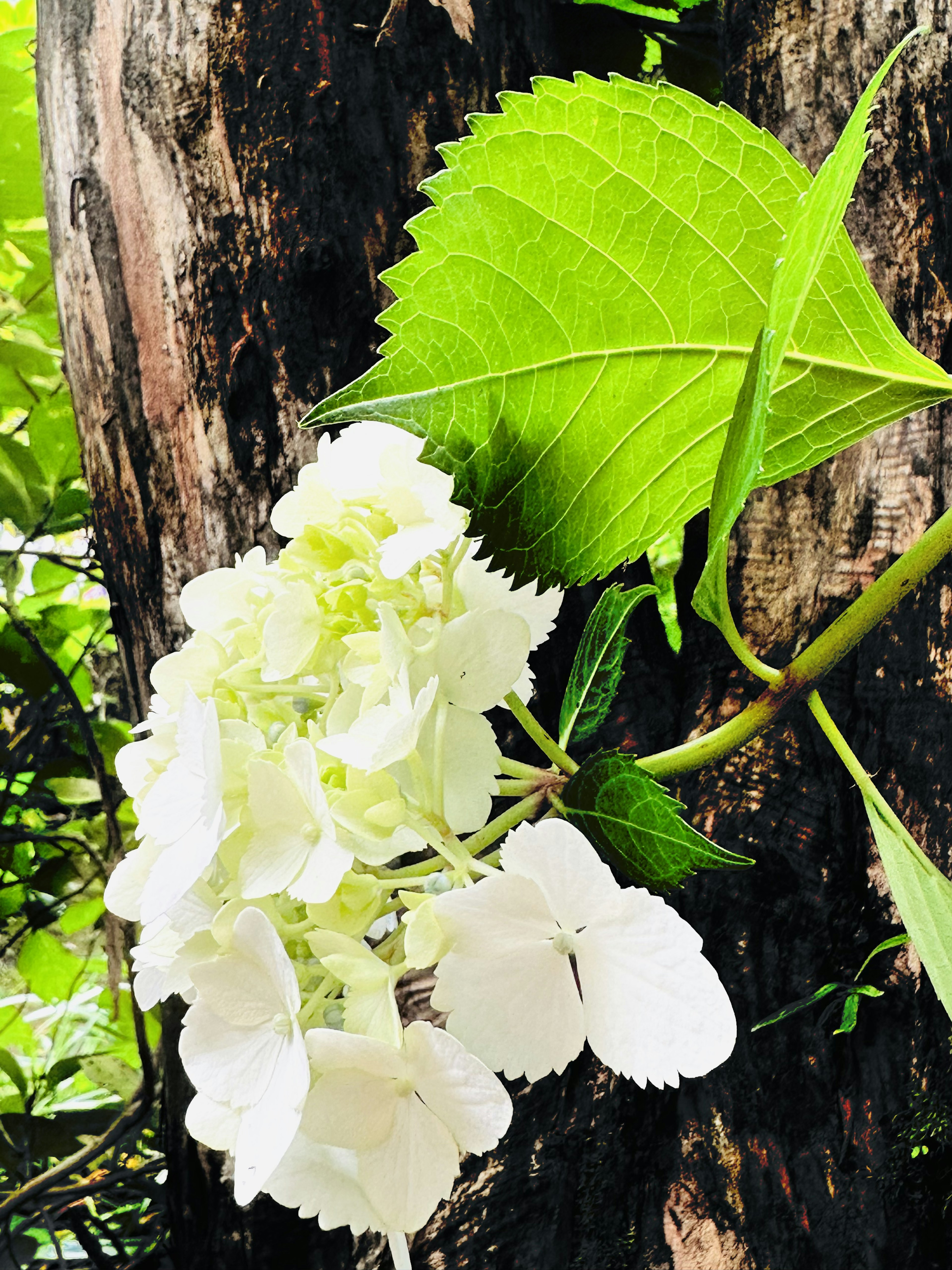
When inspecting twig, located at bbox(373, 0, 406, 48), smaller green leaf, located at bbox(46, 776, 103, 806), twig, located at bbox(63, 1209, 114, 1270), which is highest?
twig, located at bbox(373, 0, 406, 48)

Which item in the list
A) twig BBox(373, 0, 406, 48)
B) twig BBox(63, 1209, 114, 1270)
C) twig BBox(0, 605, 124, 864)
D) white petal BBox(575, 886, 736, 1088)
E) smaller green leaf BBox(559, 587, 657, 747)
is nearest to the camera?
white petal BBox(575, 886, 736, 1088)

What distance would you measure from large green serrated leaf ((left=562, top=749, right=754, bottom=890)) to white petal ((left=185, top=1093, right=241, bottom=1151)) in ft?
0.40

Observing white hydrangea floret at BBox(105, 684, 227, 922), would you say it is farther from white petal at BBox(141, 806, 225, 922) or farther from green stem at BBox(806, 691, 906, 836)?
green stem at BBox(806, 691, 906, 836)

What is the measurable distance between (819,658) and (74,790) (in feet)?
2.03

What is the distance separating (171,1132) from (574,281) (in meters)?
0.50

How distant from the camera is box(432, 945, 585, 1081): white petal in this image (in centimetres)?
20

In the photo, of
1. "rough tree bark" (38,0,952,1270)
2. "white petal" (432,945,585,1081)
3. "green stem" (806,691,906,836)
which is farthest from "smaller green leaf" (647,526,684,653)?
"white petal" (432,945,585,1081)

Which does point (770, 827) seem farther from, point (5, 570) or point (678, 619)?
point (5, 570)

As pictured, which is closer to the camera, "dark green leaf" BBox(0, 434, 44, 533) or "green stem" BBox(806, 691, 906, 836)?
"green stem" BBox(806, 691, 906, 836)

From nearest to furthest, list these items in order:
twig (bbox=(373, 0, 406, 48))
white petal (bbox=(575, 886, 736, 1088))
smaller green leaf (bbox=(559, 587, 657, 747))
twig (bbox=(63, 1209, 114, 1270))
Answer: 1. white petal (bbox=(575, 886, 736, 1088))
2. smaller green leaf (bbox=(559, 587, 657, 747))
3. twig (bbox=(373, 0, 406, 48))
4. twig (bbox=(63, 1209, 114, 1270))

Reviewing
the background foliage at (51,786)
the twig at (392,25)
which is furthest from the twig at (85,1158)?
the twig at (392,25)

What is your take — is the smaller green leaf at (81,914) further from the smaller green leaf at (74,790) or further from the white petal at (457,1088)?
the white petal at (457,1088)

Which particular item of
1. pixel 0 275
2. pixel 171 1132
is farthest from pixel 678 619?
pixel 0 275

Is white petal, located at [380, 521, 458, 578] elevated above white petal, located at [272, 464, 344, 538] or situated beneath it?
situated beneath
